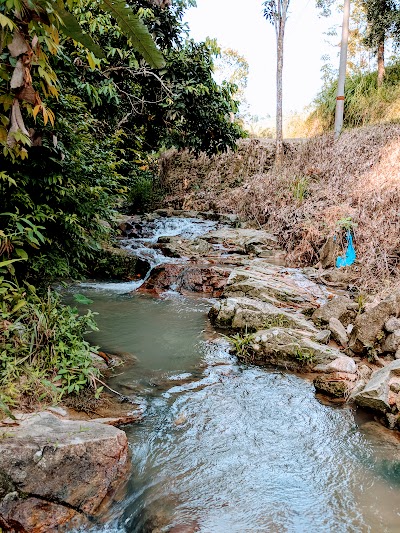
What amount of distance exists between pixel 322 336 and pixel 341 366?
66 centimetres

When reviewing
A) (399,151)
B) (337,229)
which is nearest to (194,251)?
(337,229)

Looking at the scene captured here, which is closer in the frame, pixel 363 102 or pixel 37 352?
pixel 37 352

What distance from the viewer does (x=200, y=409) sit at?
2998mm

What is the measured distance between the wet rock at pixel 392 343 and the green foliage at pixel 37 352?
2828 mm

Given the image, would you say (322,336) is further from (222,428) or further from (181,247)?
(181,247)

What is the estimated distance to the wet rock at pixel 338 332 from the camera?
4172 millimetres

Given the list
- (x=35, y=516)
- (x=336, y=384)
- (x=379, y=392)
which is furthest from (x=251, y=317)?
(x=35, y=516)

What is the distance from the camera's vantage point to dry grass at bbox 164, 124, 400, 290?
6.66 m

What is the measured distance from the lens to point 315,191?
9445mm

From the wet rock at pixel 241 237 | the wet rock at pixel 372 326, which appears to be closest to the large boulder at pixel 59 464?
the wet rock at pixel 372 326

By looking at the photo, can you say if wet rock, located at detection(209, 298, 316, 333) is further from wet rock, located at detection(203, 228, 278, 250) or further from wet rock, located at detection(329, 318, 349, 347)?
wet rock, located at detection(203, 228, 278, 250)

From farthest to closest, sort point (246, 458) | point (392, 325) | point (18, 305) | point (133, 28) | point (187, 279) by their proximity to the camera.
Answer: point (187, 279), point (392, 325), point (18, 305), point (246, 458), point (133, 28)

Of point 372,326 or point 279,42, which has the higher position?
point 279,42

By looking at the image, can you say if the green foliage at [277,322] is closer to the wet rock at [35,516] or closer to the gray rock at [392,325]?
the gray rock at [392,325]
